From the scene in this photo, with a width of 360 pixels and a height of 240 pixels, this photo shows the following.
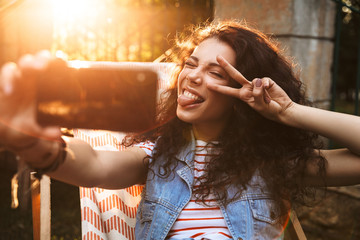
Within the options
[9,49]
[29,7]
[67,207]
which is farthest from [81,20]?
[67,207]

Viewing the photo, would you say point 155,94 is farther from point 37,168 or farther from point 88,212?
point 37,168

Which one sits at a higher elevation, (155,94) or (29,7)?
(29,7)

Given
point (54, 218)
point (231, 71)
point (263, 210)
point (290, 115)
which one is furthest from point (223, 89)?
point (54, 218)

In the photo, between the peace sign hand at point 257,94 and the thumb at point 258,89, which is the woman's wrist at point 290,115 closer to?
the peace sign hand at point 257,94

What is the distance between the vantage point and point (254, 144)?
1.75 metres

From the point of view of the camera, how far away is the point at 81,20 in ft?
16.5

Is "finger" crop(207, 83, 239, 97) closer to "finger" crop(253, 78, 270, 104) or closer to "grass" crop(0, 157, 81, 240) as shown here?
"finger" crop(253, 78, 270, 104)

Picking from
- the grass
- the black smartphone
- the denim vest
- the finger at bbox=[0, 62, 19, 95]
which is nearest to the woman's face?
the denim vest

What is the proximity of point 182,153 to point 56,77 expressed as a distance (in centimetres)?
89

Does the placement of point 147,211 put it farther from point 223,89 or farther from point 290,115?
point 290,115

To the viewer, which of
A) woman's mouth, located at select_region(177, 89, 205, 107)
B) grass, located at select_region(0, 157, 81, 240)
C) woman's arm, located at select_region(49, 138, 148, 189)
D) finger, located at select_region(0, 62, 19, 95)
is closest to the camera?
finger, located at select_region(0, 62, 19, 95)

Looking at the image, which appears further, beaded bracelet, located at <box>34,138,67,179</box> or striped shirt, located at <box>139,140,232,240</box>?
striped shirt, located at <box>139,140,232,240</box>

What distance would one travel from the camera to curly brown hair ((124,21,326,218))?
1656mm

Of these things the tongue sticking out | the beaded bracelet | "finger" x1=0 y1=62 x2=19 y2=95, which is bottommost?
the beaded bracelet
